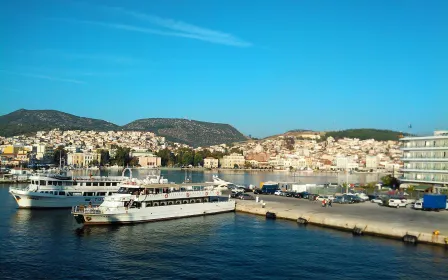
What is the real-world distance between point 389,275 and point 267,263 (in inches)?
222

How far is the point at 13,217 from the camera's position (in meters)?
32.8

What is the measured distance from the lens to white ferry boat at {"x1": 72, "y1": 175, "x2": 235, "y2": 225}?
2912 cm

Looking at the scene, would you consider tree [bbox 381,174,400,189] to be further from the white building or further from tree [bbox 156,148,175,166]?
tree [bbox 156,148,175,166]

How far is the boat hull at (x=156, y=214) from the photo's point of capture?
29.0 m

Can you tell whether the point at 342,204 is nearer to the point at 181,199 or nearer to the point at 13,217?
the point at 181,199

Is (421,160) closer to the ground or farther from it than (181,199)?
farther from it

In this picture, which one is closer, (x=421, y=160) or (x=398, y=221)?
(x=398, y=221)

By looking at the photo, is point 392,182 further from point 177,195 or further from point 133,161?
point 133,161

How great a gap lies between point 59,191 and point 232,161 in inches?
6143

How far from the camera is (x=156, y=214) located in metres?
31.5

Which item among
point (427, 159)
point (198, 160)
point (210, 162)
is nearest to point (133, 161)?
point (198, 160)

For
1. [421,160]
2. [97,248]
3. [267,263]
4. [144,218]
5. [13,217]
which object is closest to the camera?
[267,263]

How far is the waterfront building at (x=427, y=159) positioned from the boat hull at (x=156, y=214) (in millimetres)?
28167

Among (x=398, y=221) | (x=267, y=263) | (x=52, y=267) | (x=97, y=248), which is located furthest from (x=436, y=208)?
(x=52, y=267)
